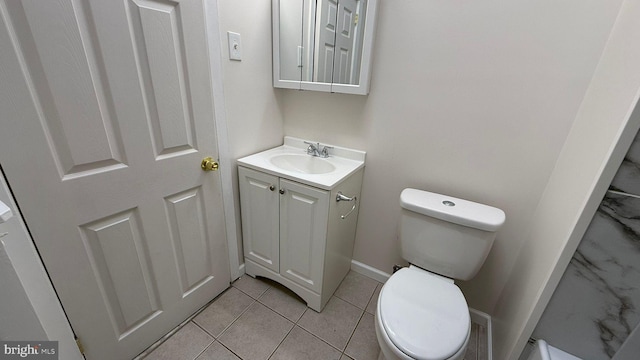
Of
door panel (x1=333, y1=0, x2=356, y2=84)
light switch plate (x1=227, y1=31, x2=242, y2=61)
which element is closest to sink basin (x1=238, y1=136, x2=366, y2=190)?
door panel (x1=333, y1=0, x2=356, y2=84)

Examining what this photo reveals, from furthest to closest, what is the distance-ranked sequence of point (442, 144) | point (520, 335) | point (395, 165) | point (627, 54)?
1. point (395, 165)
2. point (442, 144)
3. point (520, 335)
4. point (627, 54)

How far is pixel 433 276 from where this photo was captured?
116 centimetres

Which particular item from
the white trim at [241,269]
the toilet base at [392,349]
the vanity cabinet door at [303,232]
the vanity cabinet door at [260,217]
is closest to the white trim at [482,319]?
the toilet base at [392,349]

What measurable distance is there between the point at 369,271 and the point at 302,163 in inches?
34.3

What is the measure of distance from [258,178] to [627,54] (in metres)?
1.42

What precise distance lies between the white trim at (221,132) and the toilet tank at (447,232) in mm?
942

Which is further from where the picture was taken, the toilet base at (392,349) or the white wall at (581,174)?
the toilet base at (392,349)

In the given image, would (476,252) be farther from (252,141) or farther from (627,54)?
(252,141)

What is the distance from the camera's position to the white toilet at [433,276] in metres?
0.85

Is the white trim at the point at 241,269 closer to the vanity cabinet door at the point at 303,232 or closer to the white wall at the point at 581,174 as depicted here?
the vanity cabinet door at the point at 303,232

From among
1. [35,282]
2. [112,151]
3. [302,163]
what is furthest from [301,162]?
[35,282]

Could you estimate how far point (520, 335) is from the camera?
2.78ft

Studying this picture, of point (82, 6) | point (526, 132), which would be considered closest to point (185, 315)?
→ point (82, 6)

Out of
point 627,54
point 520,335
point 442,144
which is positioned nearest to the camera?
point 627,54
